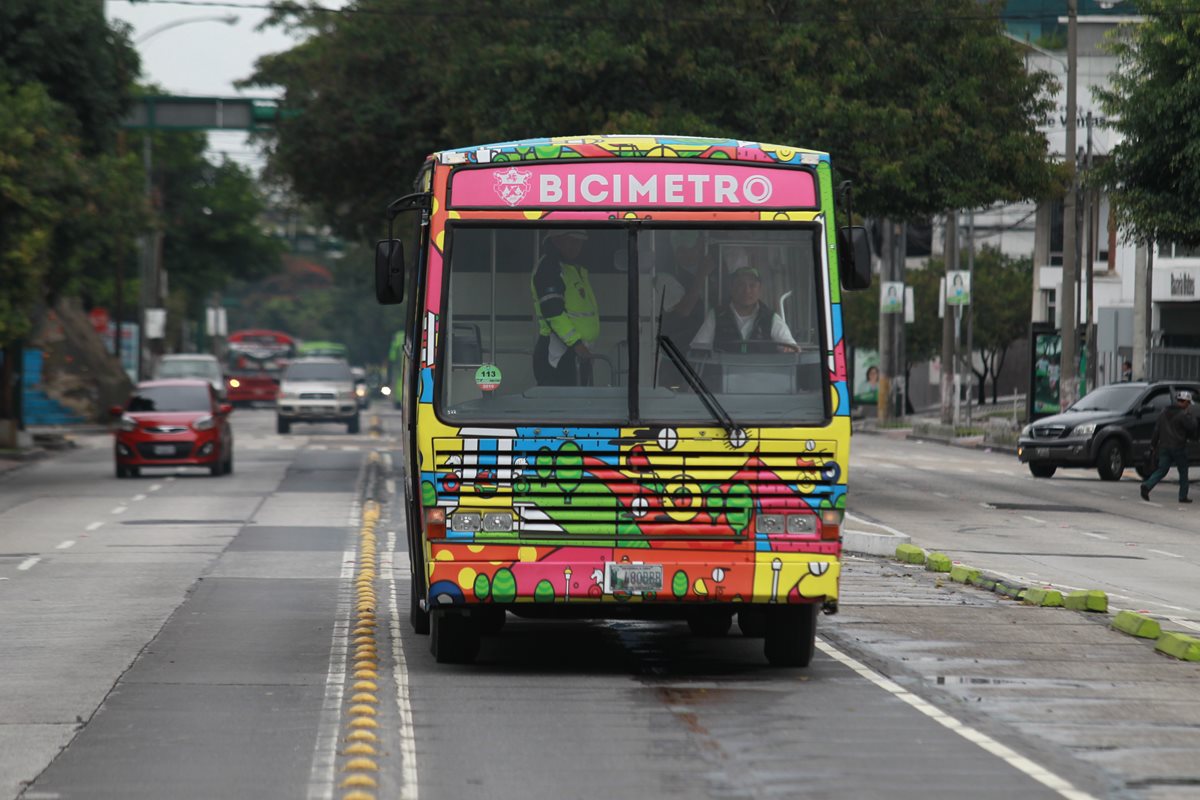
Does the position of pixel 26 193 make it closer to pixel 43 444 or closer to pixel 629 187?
pixel 43 444

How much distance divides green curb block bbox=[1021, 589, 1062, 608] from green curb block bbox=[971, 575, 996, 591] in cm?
96

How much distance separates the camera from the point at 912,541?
22.7 metres

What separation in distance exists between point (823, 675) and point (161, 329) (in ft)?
191

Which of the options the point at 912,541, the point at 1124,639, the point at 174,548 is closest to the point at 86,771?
the point at 1124,639

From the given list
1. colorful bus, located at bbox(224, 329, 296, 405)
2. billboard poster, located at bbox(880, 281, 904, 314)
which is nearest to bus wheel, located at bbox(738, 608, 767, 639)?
billboard poster, located at bbox(880, 281, 904, 314)

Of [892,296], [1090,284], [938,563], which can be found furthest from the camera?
[892,296]

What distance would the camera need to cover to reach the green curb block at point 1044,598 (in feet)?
50.9

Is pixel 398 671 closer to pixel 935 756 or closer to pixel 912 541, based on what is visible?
pixel 935 756

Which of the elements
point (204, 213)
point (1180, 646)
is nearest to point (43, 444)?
point (1180, 646)

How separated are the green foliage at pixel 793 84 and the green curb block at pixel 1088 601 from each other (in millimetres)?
13836

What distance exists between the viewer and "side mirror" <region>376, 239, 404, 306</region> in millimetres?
12156

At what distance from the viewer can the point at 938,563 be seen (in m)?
18.4

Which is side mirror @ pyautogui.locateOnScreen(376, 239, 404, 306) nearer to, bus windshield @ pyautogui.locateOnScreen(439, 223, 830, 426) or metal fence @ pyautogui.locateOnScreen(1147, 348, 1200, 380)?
bus windshield @ pyautogui.locateOnScreen(439, 223, 830, 426)

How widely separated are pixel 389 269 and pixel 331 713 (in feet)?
10.0
